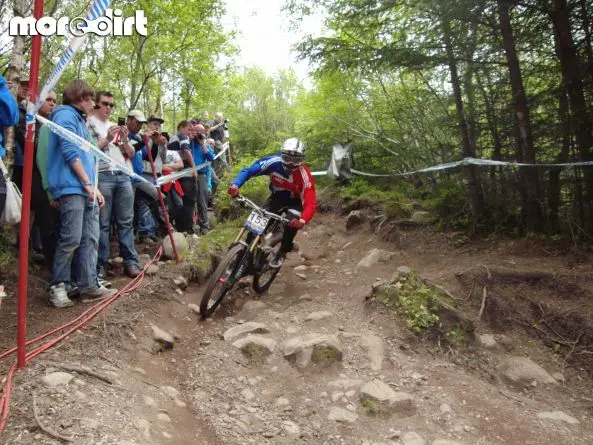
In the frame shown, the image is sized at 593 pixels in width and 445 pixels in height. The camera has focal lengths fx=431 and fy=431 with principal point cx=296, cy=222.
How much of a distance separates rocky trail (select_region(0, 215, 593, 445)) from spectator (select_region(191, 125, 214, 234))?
3027 millimetres

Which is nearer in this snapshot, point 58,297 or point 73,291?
point 58,297

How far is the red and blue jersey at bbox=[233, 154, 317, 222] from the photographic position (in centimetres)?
586

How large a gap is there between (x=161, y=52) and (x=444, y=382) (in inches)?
554

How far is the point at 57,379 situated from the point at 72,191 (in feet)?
6.10

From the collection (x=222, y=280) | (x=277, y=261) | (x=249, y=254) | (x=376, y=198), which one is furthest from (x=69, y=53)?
(x=376, y=198)

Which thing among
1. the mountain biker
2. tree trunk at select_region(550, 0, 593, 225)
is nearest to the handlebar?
the mountain biker

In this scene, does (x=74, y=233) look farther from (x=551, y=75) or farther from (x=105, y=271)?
(x=551, y=75)

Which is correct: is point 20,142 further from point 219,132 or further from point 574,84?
point 219,132

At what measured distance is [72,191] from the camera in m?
3.95

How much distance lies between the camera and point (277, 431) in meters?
3.15

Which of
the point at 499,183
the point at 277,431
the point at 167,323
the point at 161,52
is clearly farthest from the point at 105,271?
the point at 161,52

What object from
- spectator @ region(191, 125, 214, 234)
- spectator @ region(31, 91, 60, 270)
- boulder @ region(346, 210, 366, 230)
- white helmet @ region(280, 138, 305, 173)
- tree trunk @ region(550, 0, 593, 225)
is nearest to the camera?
spectator @ region(31, 91, 60, 270)

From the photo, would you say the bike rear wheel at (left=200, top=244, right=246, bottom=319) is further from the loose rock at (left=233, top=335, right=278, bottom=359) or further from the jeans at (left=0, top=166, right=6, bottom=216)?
the jeans at (left=0, top=166, right=6, bottom=216)

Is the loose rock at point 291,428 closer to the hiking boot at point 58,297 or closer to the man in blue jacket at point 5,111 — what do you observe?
the hiking boot at point 58,297
